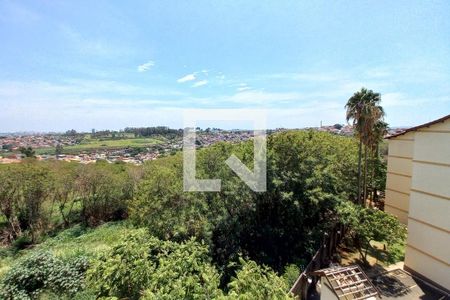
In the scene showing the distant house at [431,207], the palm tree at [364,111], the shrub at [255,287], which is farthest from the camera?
the palm tree at [364,111]

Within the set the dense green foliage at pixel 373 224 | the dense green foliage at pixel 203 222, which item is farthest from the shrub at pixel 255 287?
the dense green foliage at pixel 373 224

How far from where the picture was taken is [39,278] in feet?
25.2

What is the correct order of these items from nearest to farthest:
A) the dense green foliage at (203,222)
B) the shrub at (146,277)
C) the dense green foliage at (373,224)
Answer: the shrub at (146,277) → the dense green foliage at (203,222) → the dense green foliage at (373,224)

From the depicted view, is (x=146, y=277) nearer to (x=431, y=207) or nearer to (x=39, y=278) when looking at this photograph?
(x=39, y=278)

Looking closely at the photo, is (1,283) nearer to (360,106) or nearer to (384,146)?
(360,106)

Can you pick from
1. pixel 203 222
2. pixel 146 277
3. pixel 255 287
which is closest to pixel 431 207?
pixel 203 222

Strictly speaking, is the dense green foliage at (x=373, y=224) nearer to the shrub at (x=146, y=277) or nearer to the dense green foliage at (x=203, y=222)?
the dense green foliage at (x=203, y=222)

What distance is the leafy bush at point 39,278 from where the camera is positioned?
7.34 metres

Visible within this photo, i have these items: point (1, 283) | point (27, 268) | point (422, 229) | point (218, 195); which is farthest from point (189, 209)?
point (422, 229)

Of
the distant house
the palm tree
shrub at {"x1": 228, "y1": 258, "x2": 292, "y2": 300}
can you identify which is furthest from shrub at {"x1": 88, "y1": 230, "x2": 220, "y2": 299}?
the palm tree

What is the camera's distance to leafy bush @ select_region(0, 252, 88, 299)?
734 cm

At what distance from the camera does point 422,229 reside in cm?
1085

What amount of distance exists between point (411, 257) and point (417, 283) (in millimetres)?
1027

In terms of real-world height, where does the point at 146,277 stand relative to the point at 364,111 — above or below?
below
